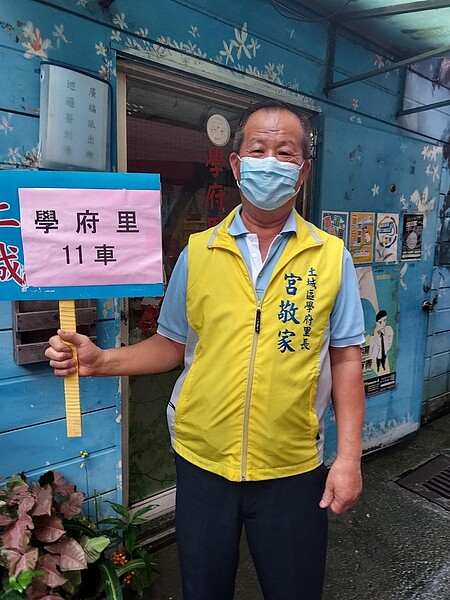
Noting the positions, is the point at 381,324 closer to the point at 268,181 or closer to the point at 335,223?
the point at 335,223

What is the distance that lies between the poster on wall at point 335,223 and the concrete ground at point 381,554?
1844 mm

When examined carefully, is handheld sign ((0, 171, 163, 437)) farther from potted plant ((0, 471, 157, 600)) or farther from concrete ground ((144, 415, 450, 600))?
concrete ground ((144, 415, 450, 600))

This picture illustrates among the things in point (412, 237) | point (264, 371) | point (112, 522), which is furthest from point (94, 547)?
point (412, 237)

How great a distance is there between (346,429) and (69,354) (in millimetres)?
893

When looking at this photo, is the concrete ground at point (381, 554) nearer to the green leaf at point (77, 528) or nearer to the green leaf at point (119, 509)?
the green leaf at point (119, 509)

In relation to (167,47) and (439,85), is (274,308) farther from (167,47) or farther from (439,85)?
(439,85)

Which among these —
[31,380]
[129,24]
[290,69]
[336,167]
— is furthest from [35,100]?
[336,167]

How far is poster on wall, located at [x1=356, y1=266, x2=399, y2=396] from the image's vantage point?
11.1 feet

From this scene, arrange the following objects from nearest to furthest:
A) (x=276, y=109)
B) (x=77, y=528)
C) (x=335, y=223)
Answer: (x=276, y=109)
(x=77, y=528)
(x=335, y=223)

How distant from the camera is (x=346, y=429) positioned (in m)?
1.46

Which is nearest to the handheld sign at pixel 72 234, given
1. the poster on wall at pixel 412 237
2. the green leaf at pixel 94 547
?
the green leaf at pixel 94 547

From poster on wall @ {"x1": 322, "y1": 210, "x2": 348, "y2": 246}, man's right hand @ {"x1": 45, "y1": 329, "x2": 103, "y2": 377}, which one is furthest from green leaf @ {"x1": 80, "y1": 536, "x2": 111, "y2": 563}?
poster on wall @ {"x1": 322, "y1": 210, "x2": 348, "y2": 246}

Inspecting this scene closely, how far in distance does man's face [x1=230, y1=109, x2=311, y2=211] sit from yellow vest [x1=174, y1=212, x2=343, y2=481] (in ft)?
0.77

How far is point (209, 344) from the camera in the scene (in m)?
1.44
